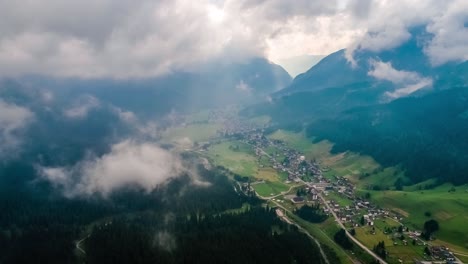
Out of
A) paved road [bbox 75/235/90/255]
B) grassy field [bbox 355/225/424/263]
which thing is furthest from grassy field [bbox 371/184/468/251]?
paved road [bbox 75/235/90/255]

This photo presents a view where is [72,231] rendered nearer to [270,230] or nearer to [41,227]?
[41,227]

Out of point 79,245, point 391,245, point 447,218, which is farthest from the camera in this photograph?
point 447,218

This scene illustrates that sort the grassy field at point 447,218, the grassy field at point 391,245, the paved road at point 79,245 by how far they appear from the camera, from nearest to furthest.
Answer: the grassy field at point 391,245 → the paved road at point 79,245 → the grassy field at point 447,218

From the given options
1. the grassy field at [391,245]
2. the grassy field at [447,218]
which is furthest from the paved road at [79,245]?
the grassy field at [447,218]

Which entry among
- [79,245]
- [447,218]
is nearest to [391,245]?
[447,218]

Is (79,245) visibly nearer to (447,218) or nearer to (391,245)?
(391,245)

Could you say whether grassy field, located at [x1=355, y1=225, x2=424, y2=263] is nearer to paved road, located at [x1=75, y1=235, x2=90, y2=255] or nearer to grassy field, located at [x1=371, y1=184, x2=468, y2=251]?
grassy field, located at [x1=371, y1=184, x2=468, y2=251]

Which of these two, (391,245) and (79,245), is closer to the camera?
(391,245)

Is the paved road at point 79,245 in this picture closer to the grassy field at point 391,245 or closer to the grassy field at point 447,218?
the grassy field at point 391,245

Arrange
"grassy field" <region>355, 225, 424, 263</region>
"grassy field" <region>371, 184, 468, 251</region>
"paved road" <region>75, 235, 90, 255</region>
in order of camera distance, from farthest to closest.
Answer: "grassy field" <region>371, 184, 468, 251</region> → "paved road" <region>75, 235, 90, 255</region> → "grassy field" <region>355, 225, 424, 263</region>

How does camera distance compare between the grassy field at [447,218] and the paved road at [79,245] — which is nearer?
the paved road at [79,245]

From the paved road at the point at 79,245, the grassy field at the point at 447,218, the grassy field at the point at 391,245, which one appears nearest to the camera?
the grassy field at the point at 391,245
